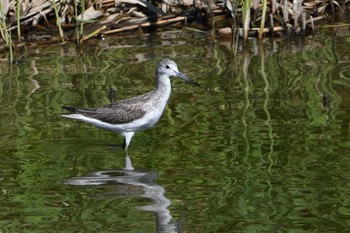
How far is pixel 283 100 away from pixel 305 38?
9.36 feet

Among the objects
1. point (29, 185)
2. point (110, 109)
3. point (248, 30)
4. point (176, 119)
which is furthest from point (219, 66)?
point (29, 185)

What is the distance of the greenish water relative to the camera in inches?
320

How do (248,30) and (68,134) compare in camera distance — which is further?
(248,30)

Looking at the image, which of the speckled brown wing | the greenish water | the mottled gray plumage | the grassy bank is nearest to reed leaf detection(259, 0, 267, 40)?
the grassy bank

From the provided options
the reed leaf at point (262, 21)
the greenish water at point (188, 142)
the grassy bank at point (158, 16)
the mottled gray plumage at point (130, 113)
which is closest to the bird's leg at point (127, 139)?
the mottled gray plumage at point (130, 113)

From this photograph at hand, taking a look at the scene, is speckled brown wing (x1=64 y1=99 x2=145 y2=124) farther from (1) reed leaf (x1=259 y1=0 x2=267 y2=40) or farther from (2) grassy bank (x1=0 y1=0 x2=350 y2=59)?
(2) grassy bank (x1=0 y1=0 x2=350 y2=59)

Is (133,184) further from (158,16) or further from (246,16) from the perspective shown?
(158,16)

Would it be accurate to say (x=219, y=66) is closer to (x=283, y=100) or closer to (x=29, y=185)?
(x=283, y=100)

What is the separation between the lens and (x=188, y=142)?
33.2ft

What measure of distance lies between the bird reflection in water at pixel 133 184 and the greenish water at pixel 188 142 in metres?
0.01

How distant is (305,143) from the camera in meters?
9.89

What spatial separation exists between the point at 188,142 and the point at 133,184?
4.04 feet

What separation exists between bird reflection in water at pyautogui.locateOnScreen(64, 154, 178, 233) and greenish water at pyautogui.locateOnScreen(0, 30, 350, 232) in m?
0.01

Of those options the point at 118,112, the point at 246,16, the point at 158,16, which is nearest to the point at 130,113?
the point at 118,112
